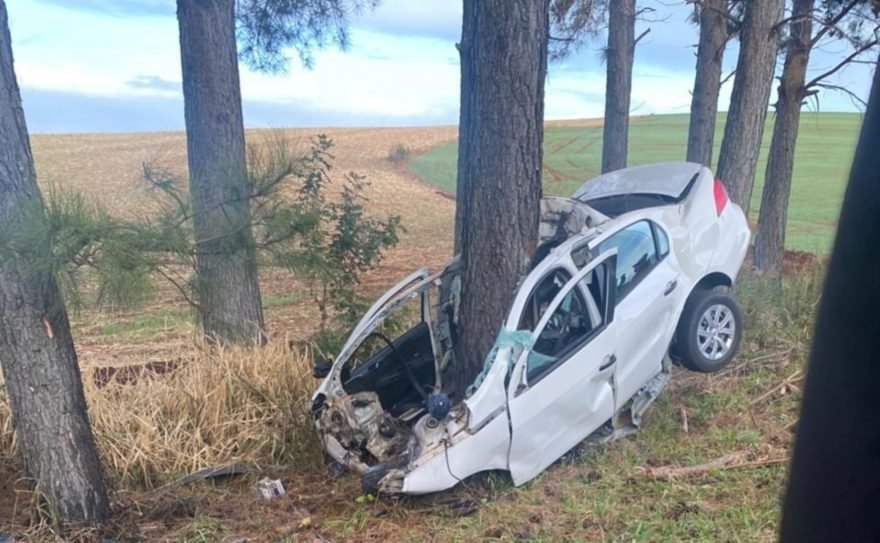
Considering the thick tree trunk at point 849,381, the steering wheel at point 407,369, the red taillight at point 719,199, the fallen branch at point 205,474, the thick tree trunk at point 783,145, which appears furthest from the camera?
the thick tree trunk at point 783,145

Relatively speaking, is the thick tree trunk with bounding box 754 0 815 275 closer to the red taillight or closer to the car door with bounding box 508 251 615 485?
the red taillight

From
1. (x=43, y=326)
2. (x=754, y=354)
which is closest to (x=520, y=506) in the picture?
(x=43, y=326)

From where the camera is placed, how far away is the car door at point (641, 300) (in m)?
5.73

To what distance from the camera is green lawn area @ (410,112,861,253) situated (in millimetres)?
22062

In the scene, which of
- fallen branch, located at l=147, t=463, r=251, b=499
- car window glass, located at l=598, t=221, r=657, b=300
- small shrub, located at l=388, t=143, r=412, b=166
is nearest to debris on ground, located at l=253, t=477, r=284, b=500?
fallen branch, located at l=147, t=463, r=251, b=499

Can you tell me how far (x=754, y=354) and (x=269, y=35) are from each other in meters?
7.19

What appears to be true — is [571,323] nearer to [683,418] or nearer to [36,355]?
[683,418]

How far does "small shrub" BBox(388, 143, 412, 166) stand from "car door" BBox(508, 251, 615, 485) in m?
31.1

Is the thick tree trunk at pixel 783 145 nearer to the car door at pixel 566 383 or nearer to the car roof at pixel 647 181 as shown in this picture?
the car roof at pixel 647 181

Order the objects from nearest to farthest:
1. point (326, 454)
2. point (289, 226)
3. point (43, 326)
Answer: point (43, 326), point (289, 226), point (326, 454)

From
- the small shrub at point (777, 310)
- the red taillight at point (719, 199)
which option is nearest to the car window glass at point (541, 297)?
the red taillight at point (719, 199)

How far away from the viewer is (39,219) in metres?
4.07

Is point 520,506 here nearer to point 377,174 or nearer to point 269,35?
point 269,35

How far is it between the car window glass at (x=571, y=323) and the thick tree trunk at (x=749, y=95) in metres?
5.14
